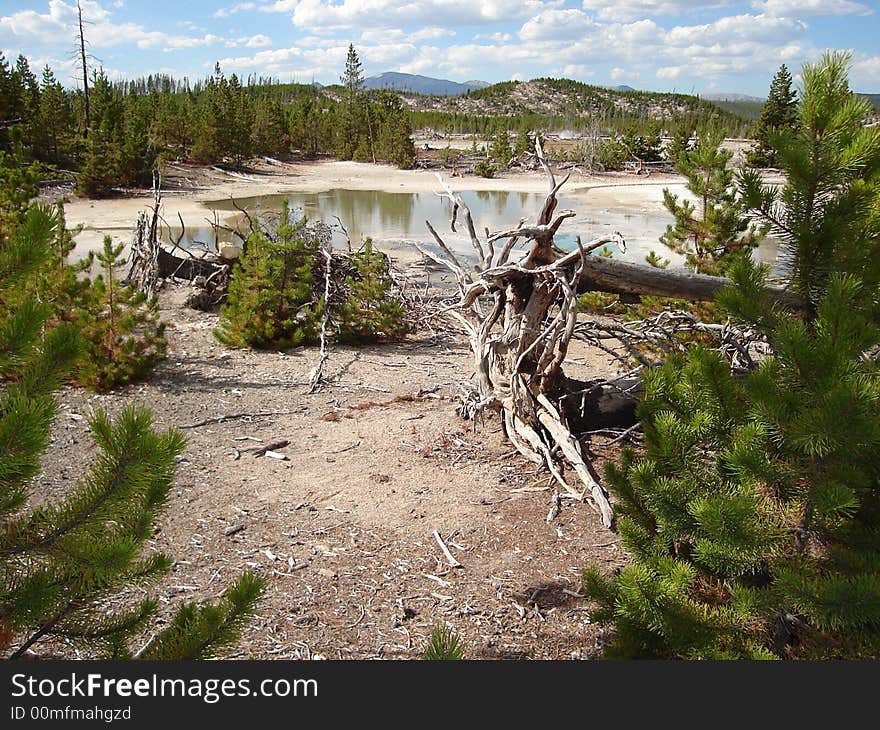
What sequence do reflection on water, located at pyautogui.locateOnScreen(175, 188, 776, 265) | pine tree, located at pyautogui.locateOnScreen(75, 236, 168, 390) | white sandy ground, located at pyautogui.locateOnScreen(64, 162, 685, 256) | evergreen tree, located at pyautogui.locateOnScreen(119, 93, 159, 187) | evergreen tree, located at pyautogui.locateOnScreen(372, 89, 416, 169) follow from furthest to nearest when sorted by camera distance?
1. evergreen tree, located at pyautogui.locateOnScreen(372, 89, 416, 169)
2. evergreen tree, located at pyautogui.locateOnScreen(119, 93, 159, 187)
3. white sandy ground, located at pyautogui.locateOnScreen(64, 162, 685, 256)
4. reflection on water, located at pyautogui.locateOnScreen(175, 188, 776, 265)
5. pine tree, located at pyautogui.locateOnScreen(75, 236, 168, 390)

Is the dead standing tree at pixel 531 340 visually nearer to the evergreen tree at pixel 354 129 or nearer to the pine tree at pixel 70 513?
the pine tree at pixel 70 513

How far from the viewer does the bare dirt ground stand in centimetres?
390

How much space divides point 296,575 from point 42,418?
7.87 feet

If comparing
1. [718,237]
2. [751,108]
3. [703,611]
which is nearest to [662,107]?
[751,108]

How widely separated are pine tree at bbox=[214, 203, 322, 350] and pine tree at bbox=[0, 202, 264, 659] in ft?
23.0

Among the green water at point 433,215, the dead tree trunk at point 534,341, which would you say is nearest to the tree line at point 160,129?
the green water at point 433,215

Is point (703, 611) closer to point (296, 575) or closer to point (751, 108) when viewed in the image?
point (296, 575)

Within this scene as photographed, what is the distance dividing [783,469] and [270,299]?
776 centimetres

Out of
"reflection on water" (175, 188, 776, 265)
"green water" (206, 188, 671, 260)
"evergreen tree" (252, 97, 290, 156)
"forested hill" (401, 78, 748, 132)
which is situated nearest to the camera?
"reflection on water" (175, 188, 776, 265)

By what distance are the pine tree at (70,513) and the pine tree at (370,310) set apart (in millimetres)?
7771

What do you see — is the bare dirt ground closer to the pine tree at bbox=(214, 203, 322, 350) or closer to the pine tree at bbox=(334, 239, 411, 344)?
the pine tree at bbox=(214, 203, 322, 350)

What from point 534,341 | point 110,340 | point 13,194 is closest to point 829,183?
point 534,341

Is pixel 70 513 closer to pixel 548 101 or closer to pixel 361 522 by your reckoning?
pixel 361 522

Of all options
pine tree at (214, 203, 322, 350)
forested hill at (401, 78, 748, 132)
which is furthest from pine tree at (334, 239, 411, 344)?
forested hill at (401, 78, 748, 132)
